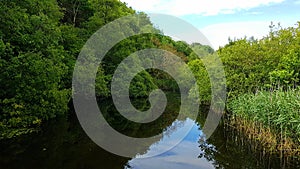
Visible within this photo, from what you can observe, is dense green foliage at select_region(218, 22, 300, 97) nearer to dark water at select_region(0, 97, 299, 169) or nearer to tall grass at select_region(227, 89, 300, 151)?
tall grass at select_region(227, 89, 300, 151)

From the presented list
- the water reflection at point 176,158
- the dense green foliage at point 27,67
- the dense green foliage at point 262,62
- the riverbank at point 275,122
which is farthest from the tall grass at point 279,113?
the dense green foliage at point 27,67

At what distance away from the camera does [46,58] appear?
54.5 ft

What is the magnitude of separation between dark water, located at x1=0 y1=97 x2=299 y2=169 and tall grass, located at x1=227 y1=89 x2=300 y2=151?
4.01ft

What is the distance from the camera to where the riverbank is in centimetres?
1147

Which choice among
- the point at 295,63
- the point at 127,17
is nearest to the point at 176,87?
the point at 127,17

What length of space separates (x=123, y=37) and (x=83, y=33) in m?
4.45

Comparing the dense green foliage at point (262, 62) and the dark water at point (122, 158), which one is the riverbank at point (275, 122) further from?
the dense green foliage at point (262, 62)

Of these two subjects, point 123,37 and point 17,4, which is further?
point 123,37

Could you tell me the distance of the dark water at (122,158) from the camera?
417 inches

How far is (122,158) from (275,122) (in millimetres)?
6476

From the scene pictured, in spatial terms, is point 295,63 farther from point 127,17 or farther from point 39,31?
point 127,17

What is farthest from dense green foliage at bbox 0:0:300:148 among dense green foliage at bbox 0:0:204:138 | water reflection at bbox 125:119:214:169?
water reflection at bbox 125:119:214:169

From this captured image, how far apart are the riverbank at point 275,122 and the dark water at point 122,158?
64cm

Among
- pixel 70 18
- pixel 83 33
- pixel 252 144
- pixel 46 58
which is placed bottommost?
pixel 252 144
